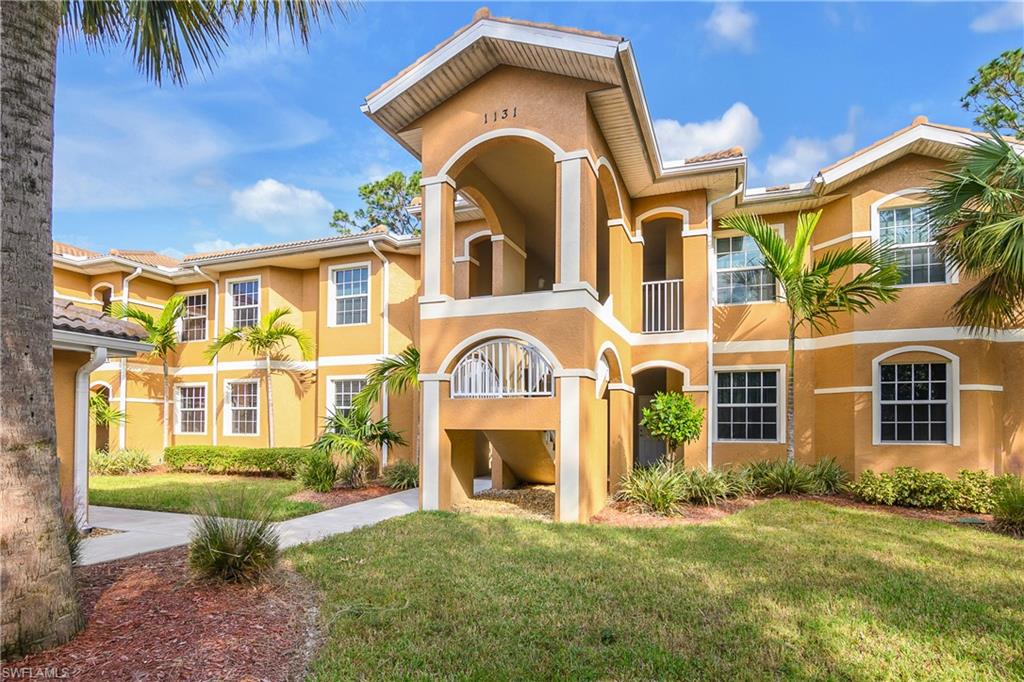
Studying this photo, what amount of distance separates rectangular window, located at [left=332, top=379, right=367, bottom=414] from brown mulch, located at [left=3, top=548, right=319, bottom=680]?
413 inches

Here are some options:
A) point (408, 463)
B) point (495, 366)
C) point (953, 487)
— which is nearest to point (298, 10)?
point (495, 366)

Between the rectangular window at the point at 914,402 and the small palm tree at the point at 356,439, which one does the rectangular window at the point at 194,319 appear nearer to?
the small palm tree at the point at 356,439

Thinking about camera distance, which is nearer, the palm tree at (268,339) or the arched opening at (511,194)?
the arched opening at (511,194)

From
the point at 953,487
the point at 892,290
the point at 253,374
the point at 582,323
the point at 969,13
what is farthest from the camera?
the point at 253,374

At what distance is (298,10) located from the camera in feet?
18.8

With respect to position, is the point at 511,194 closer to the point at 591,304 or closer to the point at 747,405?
the point at 591,304

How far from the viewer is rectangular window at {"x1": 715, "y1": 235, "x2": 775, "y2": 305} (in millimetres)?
13477

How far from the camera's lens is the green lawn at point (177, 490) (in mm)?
10312

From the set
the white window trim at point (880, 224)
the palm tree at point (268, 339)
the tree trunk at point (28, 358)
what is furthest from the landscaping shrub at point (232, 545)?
the white window trim at point (880, 224)

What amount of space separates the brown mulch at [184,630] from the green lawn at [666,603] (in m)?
0.32

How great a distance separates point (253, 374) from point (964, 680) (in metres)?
17.0

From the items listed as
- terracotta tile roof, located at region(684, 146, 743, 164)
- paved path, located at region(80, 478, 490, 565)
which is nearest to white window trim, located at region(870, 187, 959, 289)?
terracotta tile roof, located at region(684, 146, 743, 164)

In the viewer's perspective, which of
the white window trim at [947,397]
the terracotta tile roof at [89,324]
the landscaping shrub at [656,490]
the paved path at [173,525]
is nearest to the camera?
the paved path at [173,525]

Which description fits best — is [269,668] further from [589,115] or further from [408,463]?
[408,463]
